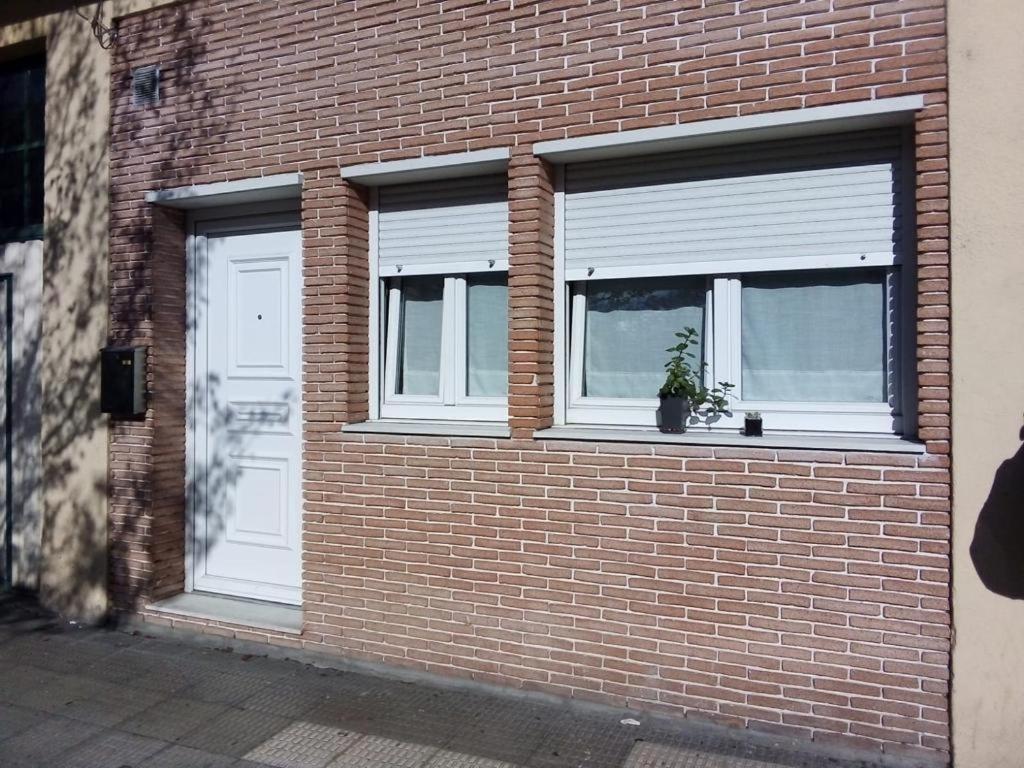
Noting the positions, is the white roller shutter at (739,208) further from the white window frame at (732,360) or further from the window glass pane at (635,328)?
the window glass pane at (635,328)

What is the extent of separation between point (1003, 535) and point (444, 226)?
3.66 meters

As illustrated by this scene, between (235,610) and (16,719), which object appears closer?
(16,719)

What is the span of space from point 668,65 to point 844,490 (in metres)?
2.50

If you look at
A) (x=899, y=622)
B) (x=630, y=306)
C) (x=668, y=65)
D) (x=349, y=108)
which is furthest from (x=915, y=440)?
(x=349, y=108)

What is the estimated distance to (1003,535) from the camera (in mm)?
4016

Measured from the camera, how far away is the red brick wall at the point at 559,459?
13.9 ft

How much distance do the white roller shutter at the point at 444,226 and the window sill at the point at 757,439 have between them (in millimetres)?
1219

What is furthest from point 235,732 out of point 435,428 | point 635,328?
point 635,328

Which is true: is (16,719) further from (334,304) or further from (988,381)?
(988,381)

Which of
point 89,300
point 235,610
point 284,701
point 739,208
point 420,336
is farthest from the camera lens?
point 89,300

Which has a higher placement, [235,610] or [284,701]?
[235,610]

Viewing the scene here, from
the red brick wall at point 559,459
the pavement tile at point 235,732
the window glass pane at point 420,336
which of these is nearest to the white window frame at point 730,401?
the red brick wall at point 559,459

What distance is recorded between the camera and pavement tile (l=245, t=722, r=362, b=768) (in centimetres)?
430

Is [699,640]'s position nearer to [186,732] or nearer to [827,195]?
[827,195]
